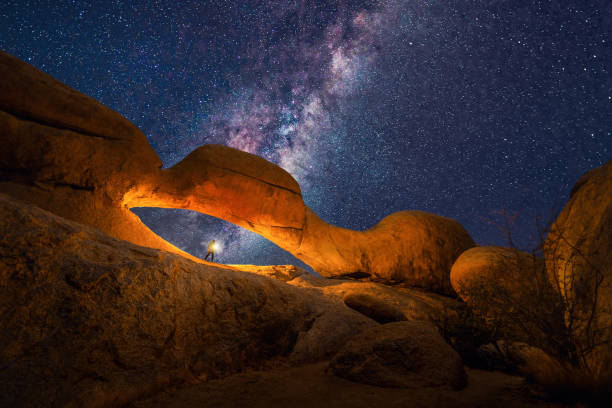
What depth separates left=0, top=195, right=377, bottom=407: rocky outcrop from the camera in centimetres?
200

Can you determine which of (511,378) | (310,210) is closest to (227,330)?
(511,378)

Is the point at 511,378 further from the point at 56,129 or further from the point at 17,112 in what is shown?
the point at 17,112

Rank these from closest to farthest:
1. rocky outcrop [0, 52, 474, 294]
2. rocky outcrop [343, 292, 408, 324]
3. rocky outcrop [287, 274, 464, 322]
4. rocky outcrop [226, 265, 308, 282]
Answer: rocky outcrop [0, 52, 474, 294] < rocky outcrop [343, 292, 408, 324] < rocky outcrop [287, 274, 464, 322] < rocky outcrop [226, 265, 308, 282]

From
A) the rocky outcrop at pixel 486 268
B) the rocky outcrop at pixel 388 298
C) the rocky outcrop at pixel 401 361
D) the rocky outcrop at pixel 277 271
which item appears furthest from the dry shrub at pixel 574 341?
the rocky outcrop at pixel 277 271

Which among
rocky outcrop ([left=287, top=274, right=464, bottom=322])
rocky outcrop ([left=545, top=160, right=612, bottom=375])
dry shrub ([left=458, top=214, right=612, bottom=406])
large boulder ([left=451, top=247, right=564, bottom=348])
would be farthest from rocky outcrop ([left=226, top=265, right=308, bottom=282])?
rocky outcrop ([left=545, top=160, right=612, bottom=375])

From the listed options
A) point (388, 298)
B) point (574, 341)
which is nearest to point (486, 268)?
point (388, 298)

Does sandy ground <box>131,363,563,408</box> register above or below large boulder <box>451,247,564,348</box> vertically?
Answer: below

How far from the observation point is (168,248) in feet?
22.9

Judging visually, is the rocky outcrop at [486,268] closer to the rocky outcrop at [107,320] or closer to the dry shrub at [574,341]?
the dry shrub at [574,341]

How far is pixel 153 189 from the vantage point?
Answer: 6.72 m

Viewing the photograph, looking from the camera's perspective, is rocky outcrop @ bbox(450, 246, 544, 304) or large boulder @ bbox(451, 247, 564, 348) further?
rocky outcrop @ bbox(450, 246, 544, 304)

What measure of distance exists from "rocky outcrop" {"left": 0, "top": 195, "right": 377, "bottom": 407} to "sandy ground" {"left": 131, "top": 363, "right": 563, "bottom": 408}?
21 centimetres

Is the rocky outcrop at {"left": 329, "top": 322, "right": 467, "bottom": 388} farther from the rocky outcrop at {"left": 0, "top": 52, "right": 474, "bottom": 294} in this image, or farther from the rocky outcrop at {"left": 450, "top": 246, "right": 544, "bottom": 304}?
the rocky outcrop at {"left": 0, "top": 52, "right": 474, "bottom": 294}

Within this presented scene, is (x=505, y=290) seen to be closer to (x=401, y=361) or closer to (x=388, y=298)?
(x=401, y=361)
